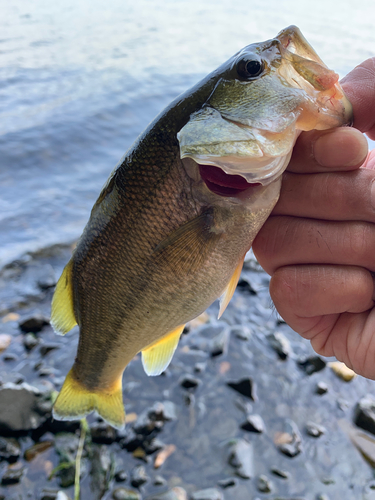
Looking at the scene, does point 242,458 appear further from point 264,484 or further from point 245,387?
point 245,387

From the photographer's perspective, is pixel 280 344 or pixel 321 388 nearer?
pixel 321 388

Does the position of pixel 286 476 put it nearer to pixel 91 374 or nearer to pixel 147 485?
pixel 147 485

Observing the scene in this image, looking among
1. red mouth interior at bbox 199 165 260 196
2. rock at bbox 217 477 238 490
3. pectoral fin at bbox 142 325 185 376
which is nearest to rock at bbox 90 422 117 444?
rock at bbox 217 477 238 490

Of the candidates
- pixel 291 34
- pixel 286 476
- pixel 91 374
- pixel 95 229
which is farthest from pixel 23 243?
pixel 291 34

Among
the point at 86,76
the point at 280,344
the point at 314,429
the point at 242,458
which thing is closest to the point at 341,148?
the point at 242,458

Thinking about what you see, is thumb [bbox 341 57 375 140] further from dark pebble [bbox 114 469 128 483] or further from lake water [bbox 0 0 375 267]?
lake water [bbox 0 0 375 267]

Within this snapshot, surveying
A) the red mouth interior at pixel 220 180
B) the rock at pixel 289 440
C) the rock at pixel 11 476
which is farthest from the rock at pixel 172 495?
the red mouth interior at pixel 220 180
